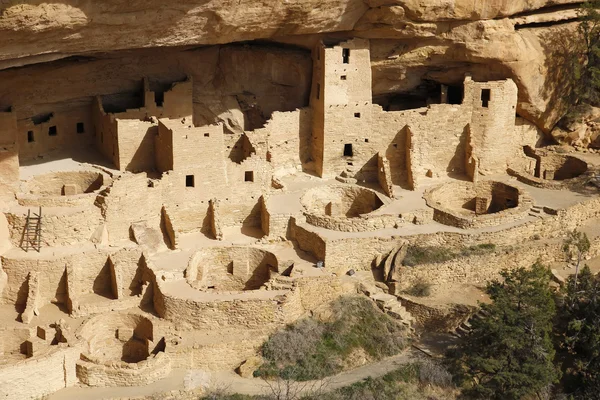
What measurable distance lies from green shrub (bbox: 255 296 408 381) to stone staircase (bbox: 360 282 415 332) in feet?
0.55

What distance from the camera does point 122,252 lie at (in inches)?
1163

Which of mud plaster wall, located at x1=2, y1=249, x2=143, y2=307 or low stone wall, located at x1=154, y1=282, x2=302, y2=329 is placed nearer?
low stone wall, located at x1=154, y1=282, x2=302, y2=329

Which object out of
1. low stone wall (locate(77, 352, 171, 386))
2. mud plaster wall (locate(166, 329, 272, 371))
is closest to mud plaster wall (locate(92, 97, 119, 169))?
mud plaster wall (locate(166, 329, 272, 371))

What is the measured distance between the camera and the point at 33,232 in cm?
2920

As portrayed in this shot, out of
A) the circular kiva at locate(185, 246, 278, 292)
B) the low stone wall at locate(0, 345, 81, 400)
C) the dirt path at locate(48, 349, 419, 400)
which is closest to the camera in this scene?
the low stone wall at locate(0, 345, 81, 400)

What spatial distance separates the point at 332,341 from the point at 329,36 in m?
9.41

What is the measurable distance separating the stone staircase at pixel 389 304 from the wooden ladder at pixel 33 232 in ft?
27.7

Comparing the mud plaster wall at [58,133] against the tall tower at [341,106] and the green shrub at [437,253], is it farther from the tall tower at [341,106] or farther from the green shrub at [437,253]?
the green shrub at [437,253]

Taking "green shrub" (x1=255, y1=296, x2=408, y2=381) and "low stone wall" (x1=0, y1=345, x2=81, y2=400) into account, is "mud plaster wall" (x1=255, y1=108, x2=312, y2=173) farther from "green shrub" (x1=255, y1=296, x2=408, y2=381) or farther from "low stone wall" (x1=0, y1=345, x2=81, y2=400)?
"low stone wall" (x1=0, y1=345, x2=81, y2=400)

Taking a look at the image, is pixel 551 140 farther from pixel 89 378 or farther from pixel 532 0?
pixel 89 378

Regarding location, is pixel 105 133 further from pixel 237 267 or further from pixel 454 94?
pixel 454 94

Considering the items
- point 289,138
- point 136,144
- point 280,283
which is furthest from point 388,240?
point 136,144

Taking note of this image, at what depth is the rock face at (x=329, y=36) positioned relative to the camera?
89.6ft

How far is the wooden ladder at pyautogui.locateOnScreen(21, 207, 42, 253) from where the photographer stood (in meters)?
29.1
